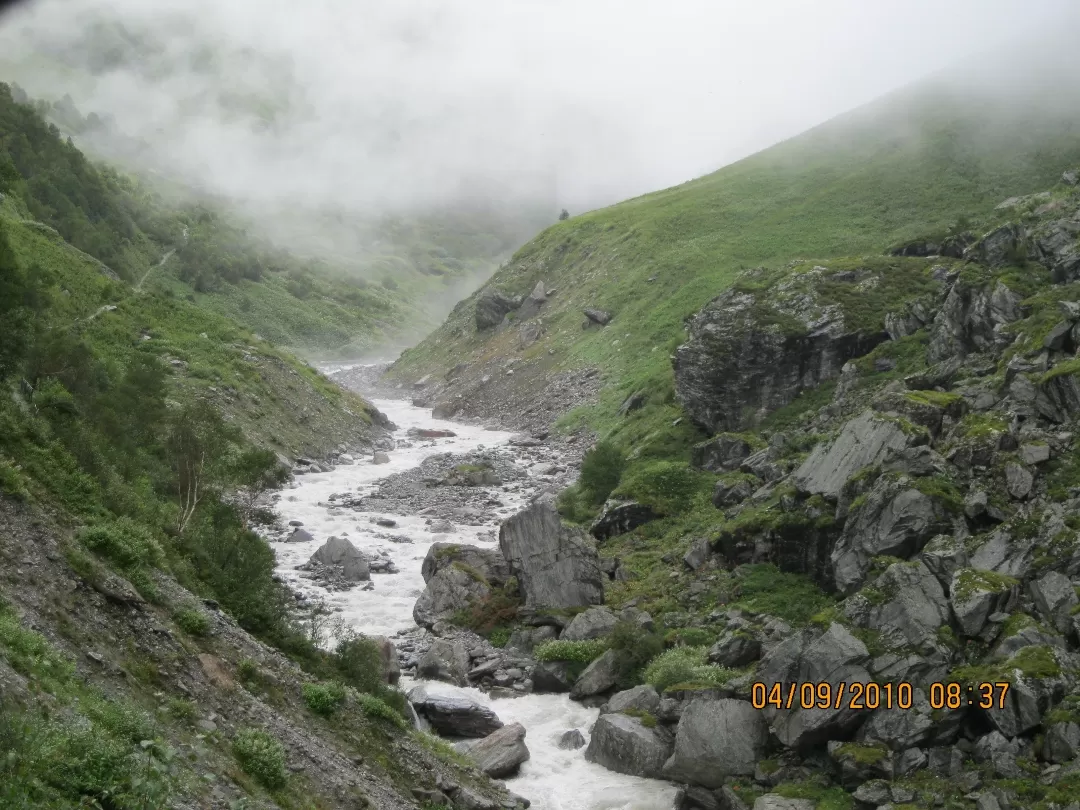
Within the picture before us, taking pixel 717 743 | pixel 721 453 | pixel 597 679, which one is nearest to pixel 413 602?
pixel 597 679

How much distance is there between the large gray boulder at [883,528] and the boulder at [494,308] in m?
85.4

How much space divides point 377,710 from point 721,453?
25404 millimetres

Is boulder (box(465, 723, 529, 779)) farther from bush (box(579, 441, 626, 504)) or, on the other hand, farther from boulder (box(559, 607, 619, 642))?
bush (box(579, 441, 626, 504))

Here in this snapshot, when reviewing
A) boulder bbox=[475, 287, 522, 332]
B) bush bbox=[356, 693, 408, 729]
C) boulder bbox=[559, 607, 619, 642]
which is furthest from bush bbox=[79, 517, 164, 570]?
boulder bbox=[475, 287, 522, 332]

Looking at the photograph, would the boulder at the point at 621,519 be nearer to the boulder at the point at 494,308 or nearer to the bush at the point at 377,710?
the bush at the point at 377,710

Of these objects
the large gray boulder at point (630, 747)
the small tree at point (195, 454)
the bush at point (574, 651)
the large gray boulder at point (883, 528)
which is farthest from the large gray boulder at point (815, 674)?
the small tree at point (195, 454)

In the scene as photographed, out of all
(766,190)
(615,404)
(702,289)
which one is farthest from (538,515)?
(766,190)

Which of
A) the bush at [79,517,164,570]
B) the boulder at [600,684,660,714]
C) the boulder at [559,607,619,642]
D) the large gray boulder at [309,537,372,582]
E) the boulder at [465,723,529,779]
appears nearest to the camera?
the bush at [79,517,164,570]

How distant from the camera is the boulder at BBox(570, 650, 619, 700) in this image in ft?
89.1

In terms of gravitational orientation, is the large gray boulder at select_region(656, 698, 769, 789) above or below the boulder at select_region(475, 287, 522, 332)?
below

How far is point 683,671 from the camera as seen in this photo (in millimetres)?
25125

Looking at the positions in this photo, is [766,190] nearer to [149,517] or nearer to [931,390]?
[931,390]

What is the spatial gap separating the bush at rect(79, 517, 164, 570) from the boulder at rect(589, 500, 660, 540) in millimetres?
23089
